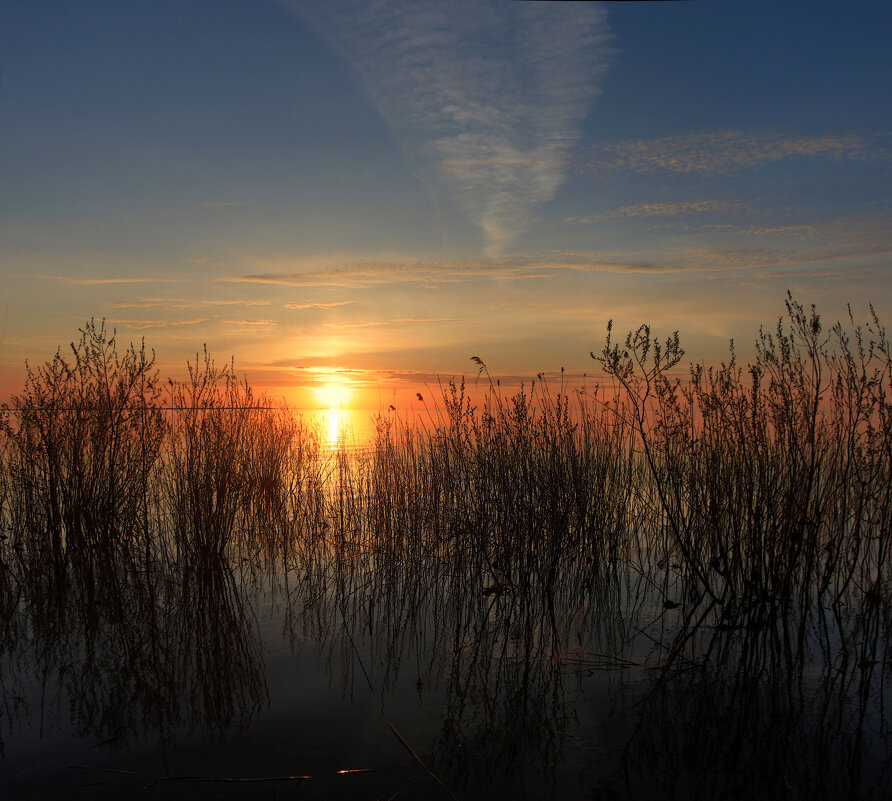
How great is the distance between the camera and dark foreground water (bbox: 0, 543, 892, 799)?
8.39 feet

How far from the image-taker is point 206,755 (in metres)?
2.71

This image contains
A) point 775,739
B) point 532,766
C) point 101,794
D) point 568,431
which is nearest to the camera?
point 101,794

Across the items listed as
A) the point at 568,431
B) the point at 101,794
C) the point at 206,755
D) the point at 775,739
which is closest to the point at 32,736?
the point at 101,794

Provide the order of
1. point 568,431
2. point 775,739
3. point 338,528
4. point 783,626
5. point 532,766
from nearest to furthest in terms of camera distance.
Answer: point 532,766 → point 775,739 → point 783,626 → point 568,431 → point 338,528

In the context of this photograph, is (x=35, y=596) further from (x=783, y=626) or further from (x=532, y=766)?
(x=783, y=626)

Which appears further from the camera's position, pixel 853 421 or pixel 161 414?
pixel 161 414

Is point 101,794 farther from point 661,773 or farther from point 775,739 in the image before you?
point 775,739

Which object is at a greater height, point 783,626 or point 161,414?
point 161,414

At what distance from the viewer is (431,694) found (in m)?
3.29

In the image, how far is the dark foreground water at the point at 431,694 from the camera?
256cm

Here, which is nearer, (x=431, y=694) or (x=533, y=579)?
(x=431, y=694)

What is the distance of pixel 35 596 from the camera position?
16.2 feet

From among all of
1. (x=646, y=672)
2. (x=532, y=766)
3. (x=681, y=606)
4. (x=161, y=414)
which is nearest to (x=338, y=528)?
(x=161, y=414)

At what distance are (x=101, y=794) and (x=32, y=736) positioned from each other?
2.27ft
